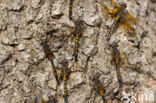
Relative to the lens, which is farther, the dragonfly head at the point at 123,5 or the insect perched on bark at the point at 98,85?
the dragonfly head at the point at 123,5

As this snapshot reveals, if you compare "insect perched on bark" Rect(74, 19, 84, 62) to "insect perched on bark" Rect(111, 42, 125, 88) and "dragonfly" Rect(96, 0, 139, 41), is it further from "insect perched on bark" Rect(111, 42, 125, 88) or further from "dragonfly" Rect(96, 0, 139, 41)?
"insect perched on bark" Rect(111, 42, 125, 88)

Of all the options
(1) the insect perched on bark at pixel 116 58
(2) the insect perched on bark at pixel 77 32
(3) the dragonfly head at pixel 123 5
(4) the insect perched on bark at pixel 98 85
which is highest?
(3) the dragonfly head at pixel 123 5

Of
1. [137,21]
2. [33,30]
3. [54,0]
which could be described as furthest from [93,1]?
[33,30]

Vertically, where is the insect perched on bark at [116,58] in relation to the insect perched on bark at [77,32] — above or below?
below

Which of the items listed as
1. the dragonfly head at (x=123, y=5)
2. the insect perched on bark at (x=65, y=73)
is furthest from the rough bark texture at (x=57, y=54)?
the dragonfly head at (x=123, y=5)

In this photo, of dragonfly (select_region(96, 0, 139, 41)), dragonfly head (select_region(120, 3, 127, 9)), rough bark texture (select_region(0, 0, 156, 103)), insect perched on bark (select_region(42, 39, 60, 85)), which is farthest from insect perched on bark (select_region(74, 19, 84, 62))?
dragonfly head (select_region(120, 3, 127, 9))

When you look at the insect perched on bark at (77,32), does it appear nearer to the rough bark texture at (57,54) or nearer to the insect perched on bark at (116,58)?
the rough bark texture at (57,54)

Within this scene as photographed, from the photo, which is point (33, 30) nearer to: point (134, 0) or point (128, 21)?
point (128, 21)
